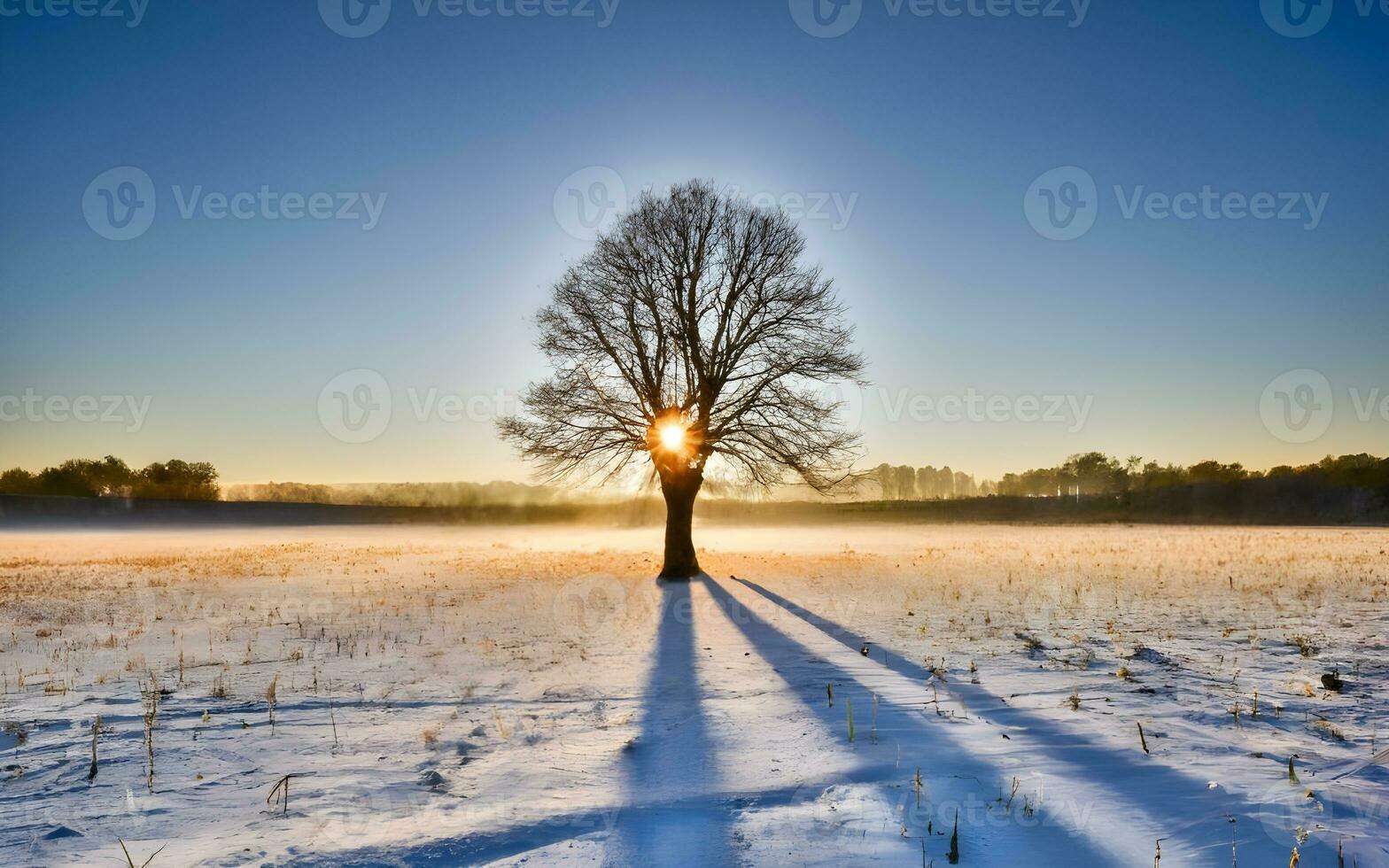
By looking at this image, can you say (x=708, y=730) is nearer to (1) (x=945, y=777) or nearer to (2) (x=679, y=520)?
(1) (x=945, y=777)

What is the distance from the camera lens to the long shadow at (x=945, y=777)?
15.8 ft

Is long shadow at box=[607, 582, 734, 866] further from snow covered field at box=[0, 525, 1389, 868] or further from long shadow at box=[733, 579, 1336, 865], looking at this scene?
long shadow at box=[733, 579, 1336, 865]

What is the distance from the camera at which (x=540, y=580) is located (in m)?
22.0

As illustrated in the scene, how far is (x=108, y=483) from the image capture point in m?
76.1

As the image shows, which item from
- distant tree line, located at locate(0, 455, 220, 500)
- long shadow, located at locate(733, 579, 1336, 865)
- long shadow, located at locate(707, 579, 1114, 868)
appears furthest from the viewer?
distant tree line, located at locate(0, 455, 220, 500)

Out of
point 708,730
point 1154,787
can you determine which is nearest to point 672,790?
point 708,730

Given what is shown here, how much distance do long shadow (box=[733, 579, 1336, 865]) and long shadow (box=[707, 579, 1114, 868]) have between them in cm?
74

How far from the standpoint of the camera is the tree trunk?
73.0 feet

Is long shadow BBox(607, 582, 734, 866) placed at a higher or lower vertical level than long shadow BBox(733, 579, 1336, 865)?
lower

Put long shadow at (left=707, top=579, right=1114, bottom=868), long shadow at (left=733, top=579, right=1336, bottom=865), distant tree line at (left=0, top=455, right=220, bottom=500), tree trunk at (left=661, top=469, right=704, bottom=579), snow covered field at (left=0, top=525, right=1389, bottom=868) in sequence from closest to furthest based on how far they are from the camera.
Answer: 1. long shadow at (left=733, top=579, right=1336, bottom=865)
2. long shadow at (left=707, top=579, right=1114, bottom=868)
3. snow covered field at (left=0, top=525, right=1389, bottom=868)
4. tree trunk at (left=661, top=469, right=704, bottom=579)
5. distant tree line at (left=0, top=455, right=220, bottom=500)

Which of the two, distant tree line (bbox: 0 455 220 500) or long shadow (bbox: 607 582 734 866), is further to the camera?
distant tree line (bbox: 0 455 220 500)

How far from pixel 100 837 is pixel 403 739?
8.21 ft

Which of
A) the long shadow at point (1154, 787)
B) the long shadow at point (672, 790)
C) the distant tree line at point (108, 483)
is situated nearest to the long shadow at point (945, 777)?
the long shadow at point (1154, 787)

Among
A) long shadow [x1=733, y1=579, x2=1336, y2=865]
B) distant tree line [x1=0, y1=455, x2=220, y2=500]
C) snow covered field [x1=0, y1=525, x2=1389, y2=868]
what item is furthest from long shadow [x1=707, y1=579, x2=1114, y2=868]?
distant tree line [x1=0, y1=455, x2=220, y2=500]
